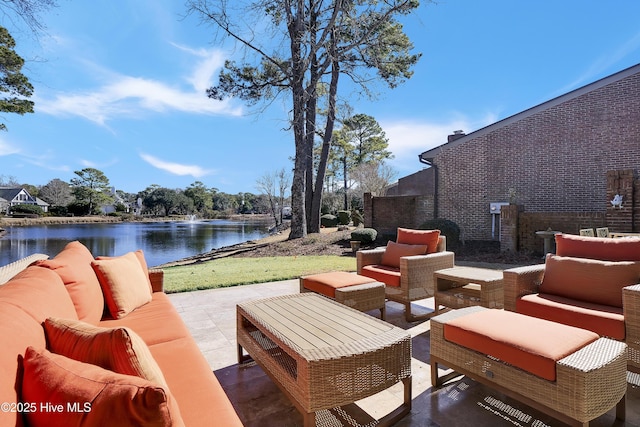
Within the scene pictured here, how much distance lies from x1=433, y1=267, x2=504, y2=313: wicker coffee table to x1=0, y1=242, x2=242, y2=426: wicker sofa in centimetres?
252

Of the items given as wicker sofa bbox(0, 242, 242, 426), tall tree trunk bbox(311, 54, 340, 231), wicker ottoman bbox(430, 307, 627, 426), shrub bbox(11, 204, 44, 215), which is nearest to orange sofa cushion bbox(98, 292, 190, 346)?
wicker sofa bbox(0, 242, 242, 426)

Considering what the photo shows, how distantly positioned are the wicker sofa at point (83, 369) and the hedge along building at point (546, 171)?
9008mm

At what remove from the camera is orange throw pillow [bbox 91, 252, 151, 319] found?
2479mm

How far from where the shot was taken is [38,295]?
1.42m

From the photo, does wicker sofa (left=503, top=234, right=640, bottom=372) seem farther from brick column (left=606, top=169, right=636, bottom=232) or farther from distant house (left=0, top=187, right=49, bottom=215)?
distant house (left=0, top=187, right=49, bottom=215)

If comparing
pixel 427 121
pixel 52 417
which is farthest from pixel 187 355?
pixel 427 121

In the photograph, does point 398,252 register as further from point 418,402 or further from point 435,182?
point 435,182

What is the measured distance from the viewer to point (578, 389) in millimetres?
1499

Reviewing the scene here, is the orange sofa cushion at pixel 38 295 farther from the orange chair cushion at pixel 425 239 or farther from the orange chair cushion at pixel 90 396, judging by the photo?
the orange chair cushion at pixel 425 239

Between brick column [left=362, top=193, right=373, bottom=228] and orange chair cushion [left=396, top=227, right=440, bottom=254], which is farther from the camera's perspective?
brick column [left=362, top=193, right=373, bottom=228]

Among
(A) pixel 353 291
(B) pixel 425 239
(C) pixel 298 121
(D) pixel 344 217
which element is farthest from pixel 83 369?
Result: (D) pixel 344 217

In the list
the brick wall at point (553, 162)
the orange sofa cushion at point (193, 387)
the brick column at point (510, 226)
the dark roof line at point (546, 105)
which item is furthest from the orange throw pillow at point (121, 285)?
the dark roof line at point (546, 105)

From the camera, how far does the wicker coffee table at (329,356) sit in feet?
5.30

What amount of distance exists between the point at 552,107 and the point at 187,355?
463 inches
